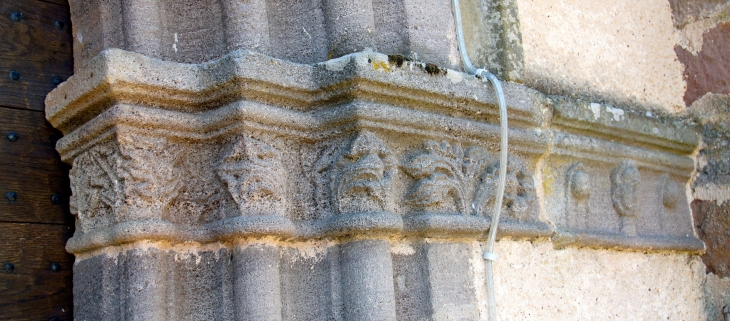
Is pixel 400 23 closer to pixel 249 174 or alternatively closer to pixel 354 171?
pixel 354 171

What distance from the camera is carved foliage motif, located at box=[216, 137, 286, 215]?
142 cm

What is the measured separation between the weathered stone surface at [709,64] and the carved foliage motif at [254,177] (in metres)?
1.46

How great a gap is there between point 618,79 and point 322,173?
40.6 inches

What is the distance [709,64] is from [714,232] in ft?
1.73

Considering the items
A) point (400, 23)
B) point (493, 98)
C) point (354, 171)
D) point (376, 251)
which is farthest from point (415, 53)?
point (376, 251)

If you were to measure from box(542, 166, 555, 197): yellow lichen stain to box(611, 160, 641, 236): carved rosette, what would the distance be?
24 cm

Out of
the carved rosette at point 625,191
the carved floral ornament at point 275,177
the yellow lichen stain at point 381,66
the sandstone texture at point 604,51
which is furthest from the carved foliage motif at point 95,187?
the carved rosette at point 625,191

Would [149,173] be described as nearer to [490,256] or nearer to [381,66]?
[381,66]

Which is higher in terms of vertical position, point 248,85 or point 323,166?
point 248,85

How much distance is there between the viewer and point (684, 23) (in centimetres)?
233

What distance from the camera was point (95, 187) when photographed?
149 cm

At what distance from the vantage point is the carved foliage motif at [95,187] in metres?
1.43

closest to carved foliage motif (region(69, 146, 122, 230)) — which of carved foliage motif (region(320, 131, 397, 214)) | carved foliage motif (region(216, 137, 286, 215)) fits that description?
carved foliage motif (region(216, 137, 286, 215))

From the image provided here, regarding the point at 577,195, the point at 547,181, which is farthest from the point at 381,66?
the point at 577,195
